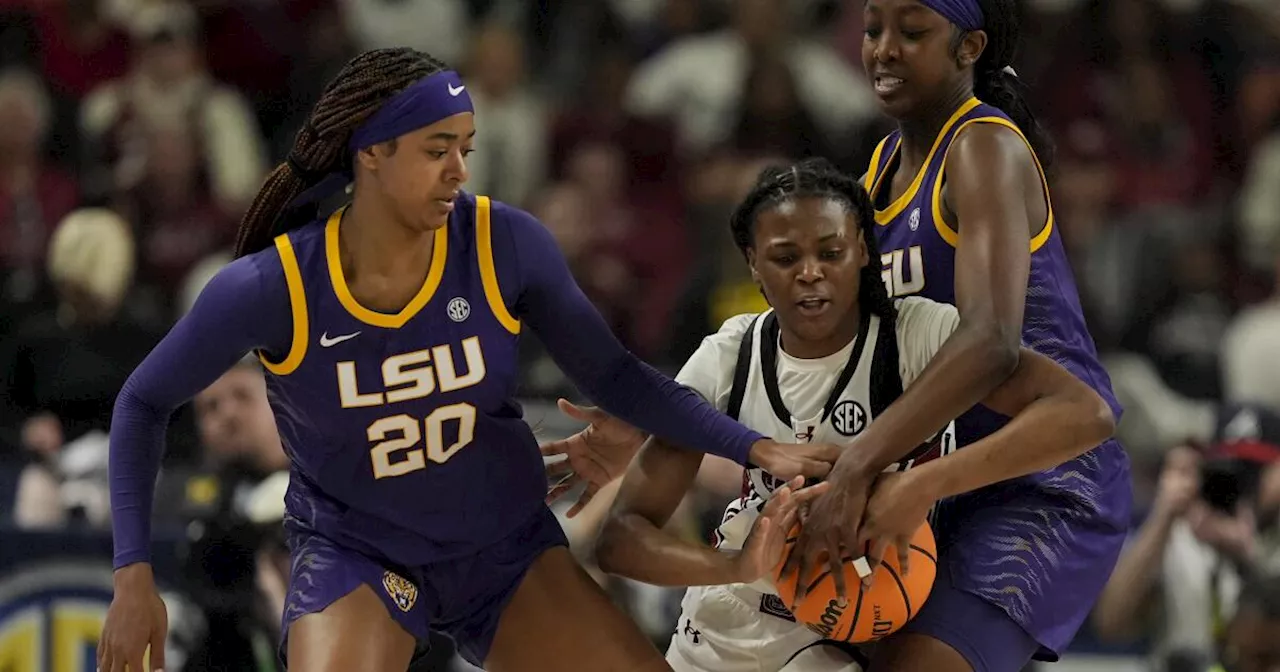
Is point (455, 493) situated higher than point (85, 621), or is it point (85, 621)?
point (455, 493)

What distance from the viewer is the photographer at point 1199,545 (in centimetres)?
677

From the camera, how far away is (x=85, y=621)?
7055mm

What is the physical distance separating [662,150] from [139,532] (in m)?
6.04

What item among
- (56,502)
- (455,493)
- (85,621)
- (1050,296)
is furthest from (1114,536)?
(56,502)

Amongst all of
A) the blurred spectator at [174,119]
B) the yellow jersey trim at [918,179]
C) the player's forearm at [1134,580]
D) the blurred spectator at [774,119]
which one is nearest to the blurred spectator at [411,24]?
the blurred spectator at [174,119]

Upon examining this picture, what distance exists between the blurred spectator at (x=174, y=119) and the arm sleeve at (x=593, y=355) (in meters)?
5.61

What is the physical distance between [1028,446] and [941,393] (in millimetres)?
264

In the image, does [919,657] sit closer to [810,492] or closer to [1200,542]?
[810,492]

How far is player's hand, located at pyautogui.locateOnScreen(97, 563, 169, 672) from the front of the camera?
429 cm

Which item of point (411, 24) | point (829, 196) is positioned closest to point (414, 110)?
point (829, 196)

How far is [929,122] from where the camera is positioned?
4.60m

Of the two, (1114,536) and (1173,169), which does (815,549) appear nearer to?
(1114,536)

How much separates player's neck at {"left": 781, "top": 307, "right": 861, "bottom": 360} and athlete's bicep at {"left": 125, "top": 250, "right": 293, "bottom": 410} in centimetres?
114

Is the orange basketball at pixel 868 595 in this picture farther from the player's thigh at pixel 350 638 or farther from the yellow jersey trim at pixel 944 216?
the player's thigh at pixel 350 638
